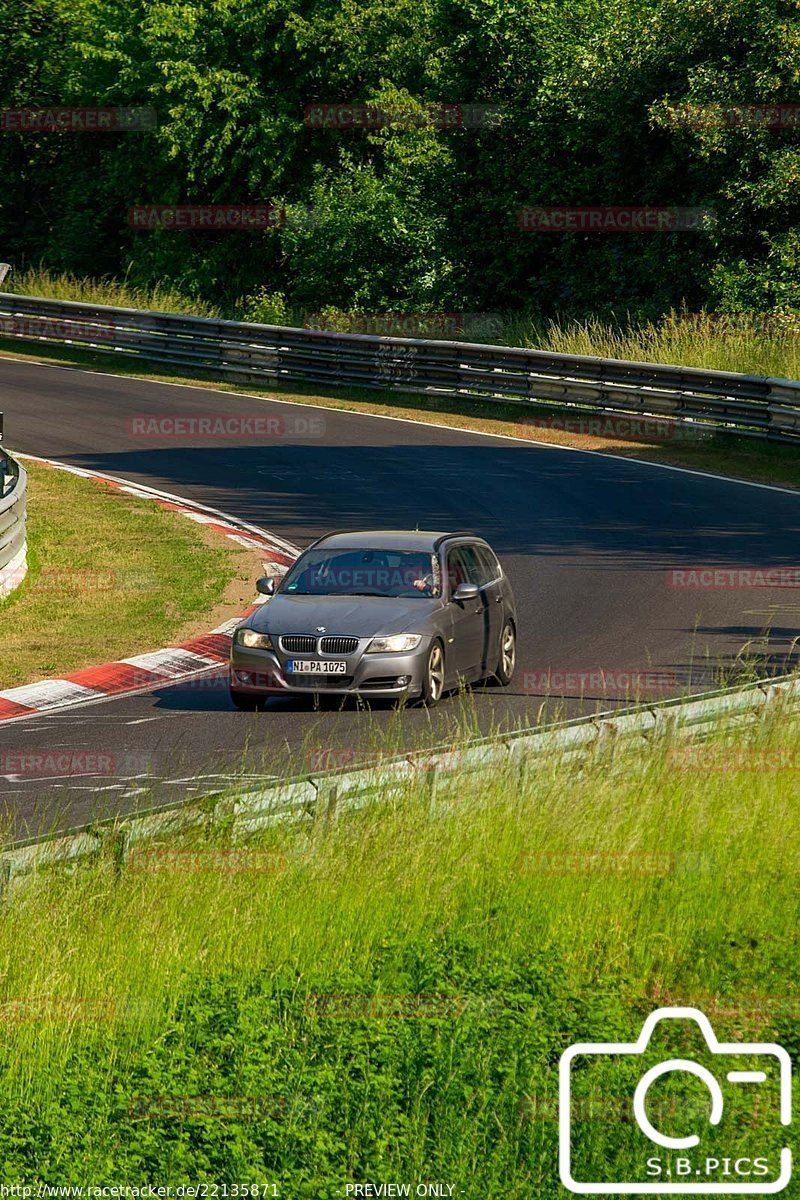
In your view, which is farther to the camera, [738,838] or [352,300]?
[352,300]

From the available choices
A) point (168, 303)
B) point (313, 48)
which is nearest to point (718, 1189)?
point (168, 303)

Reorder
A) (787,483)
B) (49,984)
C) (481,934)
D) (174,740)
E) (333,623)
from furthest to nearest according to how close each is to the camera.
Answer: (787,483), (333,623), (174,740), (481,934), (49,984)

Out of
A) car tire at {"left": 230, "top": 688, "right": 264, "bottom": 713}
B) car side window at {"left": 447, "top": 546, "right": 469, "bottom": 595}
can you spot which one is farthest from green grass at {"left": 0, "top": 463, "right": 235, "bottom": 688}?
car side window at {"left": 447, "top": 546, "right": 469, "bottom": 595}

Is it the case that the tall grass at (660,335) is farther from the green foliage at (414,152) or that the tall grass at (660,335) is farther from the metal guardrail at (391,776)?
the metal guardrail at (391,776)

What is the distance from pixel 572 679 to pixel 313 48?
35904mm

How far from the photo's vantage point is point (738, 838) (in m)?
8.66

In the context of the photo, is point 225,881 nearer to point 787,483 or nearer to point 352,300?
point 787,483

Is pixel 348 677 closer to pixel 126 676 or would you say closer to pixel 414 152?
pixel 126 676

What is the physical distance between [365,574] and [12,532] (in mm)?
5375

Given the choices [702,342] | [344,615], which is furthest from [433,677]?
[702,342]

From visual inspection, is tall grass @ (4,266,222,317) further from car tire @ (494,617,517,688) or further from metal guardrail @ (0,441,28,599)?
car tire @ (494,617,517,688)

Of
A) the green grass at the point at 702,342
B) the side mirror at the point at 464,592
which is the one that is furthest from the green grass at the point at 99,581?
the green grass at the point at 702,342

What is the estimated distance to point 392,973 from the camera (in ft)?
24.0

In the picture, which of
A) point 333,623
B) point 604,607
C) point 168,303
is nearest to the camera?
point 333,623
